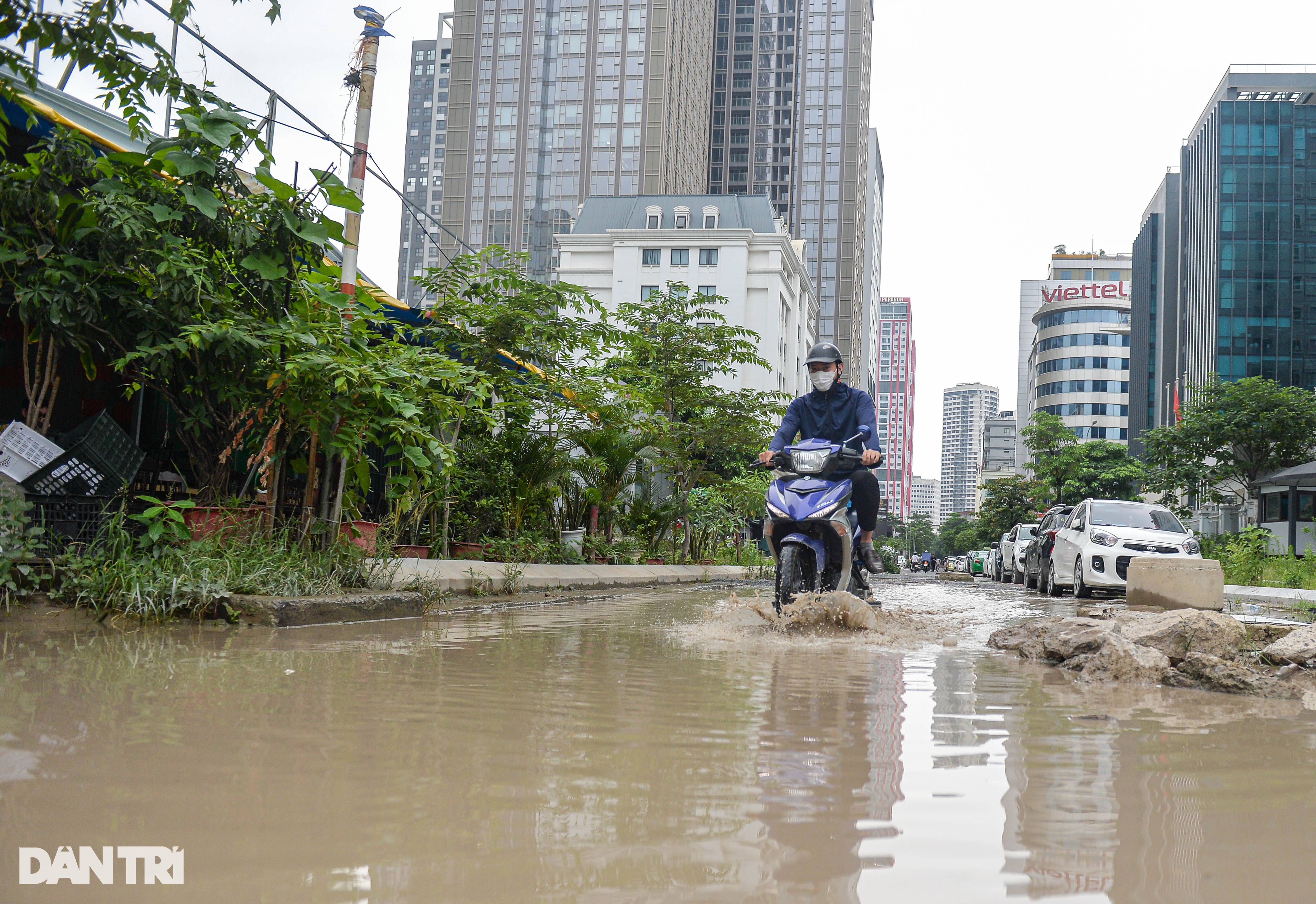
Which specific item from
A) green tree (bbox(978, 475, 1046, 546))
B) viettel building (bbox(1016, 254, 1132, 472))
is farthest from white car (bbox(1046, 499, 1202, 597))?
viettel building (bbox(1016, 254, 1132, 472))

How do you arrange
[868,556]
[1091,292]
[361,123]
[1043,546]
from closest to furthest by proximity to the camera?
[868,556] < [361,123] < [1043,546] < [1091,292]

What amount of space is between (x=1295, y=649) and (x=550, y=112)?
98.0 m

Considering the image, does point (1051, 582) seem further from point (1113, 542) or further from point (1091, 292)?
point (1091, 292)

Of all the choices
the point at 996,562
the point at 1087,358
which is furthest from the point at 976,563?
the point at 1087,358

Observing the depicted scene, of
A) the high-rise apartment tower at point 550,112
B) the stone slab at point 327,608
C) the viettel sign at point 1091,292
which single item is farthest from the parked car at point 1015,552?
the viettel sign at point 1091,292

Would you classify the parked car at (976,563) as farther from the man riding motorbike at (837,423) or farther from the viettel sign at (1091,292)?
the viettel sign at (1091,292)

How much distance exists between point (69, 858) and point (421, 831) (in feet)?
2.07

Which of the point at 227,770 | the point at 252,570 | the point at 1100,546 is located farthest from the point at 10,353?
the point at 1100,546

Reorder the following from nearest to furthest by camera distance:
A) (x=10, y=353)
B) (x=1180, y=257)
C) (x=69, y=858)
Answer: (x=69, y=858), (x=10, y=353), (x=1180, y=257)

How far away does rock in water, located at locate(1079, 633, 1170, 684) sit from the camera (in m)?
4.82

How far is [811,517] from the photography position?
6844 mm

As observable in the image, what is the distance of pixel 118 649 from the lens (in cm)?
475

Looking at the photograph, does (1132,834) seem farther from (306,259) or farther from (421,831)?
(306,259)

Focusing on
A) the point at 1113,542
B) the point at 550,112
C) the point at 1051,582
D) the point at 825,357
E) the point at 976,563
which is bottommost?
the point at 976,563
